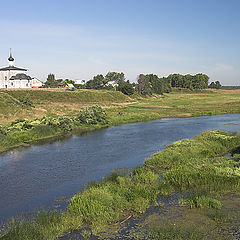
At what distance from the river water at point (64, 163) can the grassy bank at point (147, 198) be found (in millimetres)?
2429

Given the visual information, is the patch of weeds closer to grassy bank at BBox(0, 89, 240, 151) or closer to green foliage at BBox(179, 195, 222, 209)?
green foliage at BBox(179, 195, 222, 209)

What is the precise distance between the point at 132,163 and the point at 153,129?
20.4 m

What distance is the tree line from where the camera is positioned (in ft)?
404

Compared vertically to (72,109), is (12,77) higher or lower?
higher

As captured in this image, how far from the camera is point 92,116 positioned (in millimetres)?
50156

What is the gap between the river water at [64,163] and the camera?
18575 mm

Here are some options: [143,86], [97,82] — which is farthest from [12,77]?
[143,86]

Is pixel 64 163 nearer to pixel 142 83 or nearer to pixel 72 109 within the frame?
pixel 72 109

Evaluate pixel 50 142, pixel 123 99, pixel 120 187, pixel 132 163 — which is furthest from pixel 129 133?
pixel 123 99

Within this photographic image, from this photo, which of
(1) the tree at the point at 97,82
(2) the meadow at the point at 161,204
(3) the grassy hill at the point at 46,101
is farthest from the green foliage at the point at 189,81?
(2) the meadow at the point at 161,204

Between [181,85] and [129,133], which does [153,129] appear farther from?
[181,85]

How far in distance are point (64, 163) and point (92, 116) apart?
24.2 m

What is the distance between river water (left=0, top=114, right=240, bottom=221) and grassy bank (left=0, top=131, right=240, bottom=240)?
2.43 m

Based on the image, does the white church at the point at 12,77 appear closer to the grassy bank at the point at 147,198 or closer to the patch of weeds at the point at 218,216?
the grassy bank at the point at 147,198
